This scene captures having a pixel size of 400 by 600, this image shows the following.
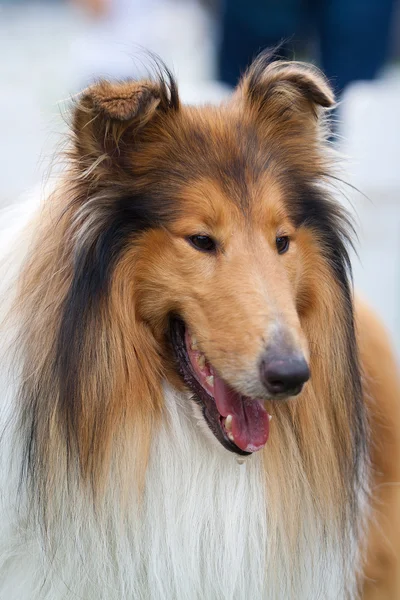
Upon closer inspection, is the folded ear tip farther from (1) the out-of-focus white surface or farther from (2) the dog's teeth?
(1) the out-of-focus white surface

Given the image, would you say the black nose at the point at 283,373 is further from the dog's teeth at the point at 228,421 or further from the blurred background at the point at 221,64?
the blurred background at the point at 221,64

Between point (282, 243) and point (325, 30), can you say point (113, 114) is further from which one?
point (325, 30)

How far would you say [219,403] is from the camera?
232 centimetres

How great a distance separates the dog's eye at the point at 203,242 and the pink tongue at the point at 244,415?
0.32 metres

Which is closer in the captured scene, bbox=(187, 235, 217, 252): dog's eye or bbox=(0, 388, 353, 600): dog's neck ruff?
bbox=(187, 235, 217, 252): dog's eye

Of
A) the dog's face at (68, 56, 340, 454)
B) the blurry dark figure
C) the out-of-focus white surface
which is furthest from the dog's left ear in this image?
the out-of-focus white surface

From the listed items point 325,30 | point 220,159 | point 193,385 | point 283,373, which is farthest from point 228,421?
point 325,30

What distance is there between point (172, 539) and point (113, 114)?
111 centimetres

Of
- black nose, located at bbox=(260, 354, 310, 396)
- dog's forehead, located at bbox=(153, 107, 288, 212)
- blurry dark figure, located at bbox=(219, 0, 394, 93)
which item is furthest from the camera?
blurry dark figure, located at bbox=(219, 0, 394, 93)

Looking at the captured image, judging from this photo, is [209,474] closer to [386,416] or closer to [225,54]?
[386,416]

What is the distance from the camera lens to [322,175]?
2.54 m

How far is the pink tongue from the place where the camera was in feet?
7.61

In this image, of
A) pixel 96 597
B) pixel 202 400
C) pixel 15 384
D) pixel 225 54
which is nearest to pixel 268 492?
pixel 202 400

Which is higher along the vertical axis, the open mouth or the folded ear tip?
the folded ear tip
